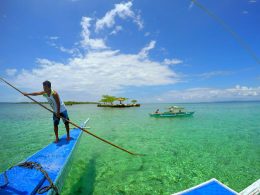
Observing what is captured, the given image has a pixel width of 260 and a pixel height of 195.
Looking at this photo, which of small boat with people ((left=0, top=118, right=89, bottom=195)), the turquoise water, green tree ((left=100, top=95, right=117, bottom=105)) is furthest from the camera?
green tree ((left=100, top=95, right=117, bottom=105))

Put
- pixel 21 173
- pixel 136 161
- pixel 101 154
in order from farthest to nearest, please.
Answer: pixel 101 154
pixel 136 161
pixel 21 173

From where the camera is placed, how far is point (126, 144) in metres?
12.2

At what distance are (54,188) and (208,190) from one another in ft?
11.9

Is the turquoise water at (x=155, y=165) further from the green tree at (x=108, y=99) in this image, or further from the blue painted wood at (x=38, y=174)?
the green tree at (x=108, y=99)

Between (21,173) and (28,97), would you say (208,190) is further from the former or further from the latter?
(28,97)

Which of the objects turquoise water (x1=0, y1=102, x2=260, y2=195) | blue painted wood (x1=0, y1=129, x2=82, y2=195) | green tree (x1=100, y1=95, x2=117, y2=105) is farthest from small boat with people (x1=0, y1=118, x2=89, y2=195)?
green tree (x1=100, y1=95, x2=117, y2=105)

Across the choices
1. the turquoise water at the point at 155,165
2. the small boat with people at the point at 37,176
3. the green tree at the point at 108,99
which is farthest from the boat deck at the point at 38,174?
the green tree at the point at 108,99

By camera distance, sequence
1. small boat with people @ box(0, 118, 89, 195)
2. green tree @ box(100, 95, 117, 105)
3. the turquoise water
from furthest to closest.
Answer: green tree @ box(100, 95, 117, 105) → the turquoise water → small boat with people @ box(0, 118, 89, 195)

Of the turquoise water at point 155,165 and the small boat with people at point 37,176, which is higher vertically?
the small boat with people at point 37,176

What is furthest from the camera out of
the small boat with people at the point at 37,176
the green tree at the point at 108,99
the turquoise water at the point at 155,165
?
the green tree at the point at 108,99

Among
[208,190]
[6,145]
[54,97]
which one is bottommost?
[6,145]

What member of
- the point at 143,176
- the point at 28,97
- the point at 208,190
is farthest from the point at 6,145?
the point at 208,190

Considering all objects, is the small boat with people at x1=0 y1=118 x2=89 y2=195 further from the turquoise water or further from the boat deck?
the turquoise water

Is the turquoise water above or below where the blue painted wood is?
below
